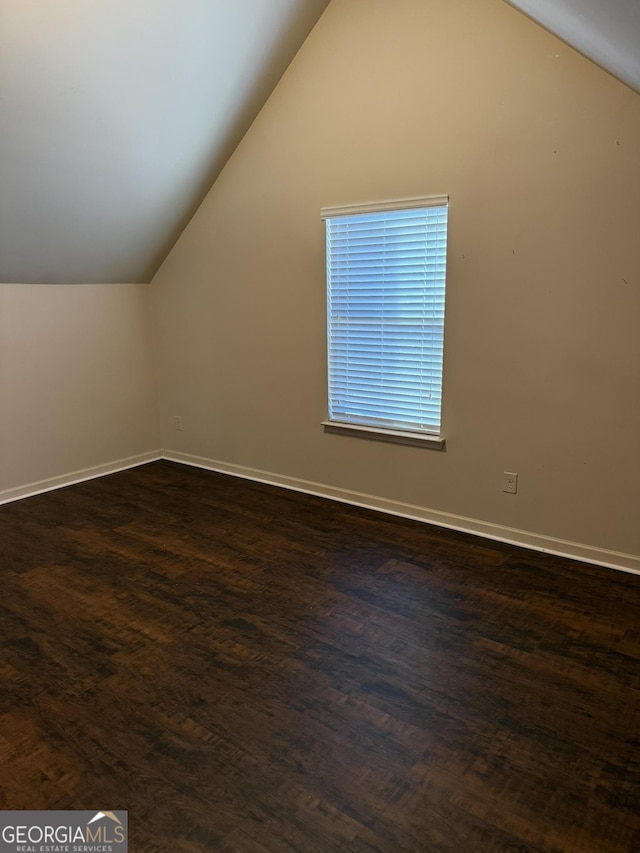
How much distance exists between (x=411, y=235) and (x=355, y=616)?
2.12m

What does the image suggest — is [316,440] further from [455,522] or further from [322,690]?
[322,690]

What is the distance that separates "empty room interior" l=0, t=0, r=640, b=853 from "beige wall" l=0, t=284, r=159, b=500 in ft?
0.08

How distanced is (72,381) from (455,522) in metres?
3.02

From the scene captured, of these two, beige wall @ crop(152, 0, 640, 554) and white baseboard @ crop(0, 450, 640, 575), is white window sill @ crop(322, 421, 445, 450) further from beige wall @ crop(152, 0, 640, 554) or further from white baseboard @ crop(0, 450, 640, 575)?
white baseboard @ crop(0, 450, 640, 575)

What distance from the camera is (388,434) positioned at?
3.66 metres


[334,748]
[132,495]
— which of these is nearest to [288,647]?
[334,748]

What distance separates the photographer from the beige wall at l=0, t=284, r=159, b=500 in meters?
4.07

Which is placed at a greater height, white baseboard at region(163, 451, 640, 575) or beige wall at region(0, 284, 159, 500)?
beige wall at region(0, 284, 159, 500)

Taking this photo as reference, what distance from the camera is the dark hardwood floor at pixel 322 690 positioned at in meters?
1.65

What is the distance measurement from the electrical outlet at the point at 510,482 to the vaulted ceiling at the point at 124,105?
1914 mm

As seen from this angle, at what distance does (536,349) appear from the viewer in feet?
9.91

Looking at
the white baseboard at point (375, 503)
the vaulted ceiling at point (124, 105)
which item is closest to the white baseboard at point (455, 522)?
the white baseboard at point (375, 503)

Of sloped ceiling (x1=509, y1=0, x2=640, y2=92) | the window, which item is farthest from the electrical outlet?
sloped ceiling (x1=509, y1=0, x2=640, y2=92)

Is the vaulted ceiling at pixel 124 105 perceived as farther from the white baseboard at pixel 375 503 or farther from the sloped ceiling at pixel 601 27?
the white baseboard at pixel 375 503
